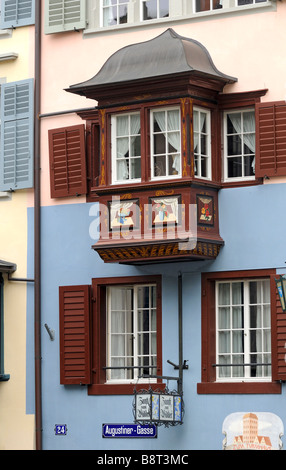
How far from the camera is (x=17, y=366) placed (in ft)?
88.0

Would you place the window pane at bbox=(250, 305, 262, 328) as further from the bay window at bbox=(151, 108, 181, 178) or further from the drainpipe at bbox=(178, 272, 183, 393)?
the bay window at bbox=(151, 108, 181, 178)

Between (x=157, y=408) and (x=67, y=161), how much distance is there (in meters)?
5.00

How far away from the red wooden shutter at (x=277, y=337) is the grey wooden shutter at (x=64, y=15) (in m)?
6.19

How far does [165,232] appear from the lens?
24.7m

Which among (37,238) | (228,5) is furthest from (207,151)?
(37,238)

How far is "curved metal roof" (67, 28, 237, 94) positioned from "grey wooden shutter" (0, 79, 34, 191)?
1751mm

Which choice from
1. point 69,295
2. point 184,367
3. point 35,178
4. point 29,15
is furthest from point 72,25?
point 184,367

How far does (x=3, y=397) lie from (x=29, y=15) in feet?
23.3

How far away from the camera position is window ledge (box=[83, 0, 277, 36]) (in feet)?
82.3

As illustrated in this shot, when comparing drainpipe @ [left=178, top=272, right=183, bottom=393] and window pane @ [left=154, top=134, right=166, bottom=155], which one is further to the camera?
window pane @ [left=154, top=134, right=166, bottom=155]

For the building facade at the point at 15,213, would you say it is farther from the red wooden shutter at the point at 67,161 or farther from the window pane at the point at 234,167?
the window pane at the point at 234,167

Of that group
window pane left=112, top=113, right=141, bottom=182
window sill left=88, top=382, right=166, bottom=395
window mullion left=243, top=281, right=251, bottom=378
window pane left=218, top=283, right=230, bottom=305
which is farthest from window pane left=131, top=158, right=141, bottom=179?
window sill left=88, top=382, right=166, bottom=395

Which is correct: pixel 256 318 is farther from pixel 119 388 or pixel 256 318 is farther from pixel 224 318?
pixel 119 388

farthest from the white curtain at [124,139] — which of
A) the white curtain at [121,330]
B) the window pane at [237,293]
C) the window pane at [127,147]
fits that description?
the window pane at [237,293]
